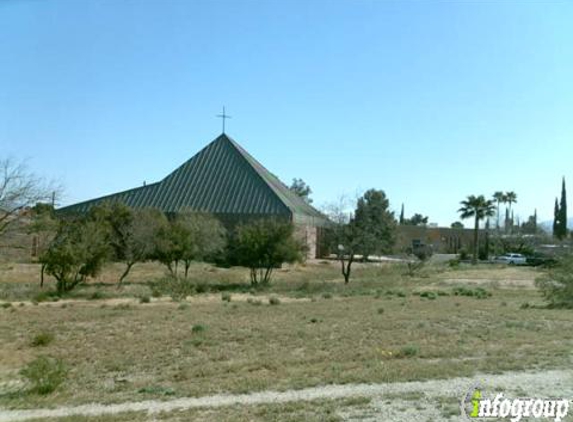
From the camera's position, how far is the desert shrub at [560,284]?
59.0 ft

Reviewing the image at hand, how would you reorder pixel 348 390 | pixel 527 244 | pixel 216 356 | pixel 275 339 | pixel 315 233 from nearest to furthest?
pixel 348 390
pixel 216 356
pixel 275 339
pixel 315 233
pixel 527 244

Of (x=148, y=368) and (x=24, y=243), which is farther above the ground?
(x=24, y=243)

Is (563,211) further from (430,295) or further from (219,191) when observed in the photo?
(430,295)

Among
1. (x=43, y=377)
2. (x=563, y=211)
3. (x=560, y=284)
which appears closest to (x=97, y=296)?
(x=43, y=377)

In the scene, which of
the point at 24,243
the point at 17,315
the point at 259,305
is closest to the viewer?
the point at 17,315

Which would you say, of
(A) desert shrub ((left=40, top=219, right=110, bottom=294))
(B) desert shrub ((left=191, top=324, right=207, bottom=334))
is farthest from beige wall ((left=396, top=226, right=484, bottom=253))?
(B) desert shrub ((left=191, top=324, right=207, bottom=334))

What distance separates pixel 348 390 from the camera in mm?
8078

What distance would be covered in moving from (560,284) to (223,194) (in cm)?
4085

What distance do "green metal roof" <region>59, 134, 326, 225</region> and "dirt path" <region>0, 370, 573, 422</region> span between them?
144ft

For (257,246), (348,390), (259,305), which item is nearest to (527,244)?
(257,246)

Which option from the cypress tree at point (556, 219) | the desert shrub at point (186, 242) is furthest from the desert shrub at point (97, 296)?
the cypress tree at point (556, 219)

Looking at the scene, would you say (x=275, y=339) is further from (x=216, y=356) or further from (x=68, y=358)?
(x=68, y=358)

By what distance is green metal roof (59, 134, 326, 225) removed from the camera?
54.8m

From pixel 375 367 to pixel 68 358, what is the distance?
638 centimetres
